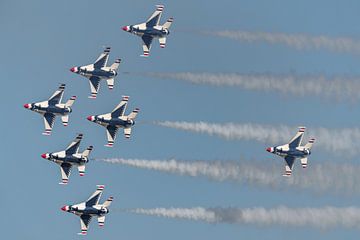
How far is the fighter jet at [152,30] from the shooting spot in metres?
186

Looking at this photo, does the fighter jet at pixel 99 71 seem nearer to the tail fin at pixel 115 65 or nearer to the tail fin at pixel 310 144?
the tail fin at pixel 115 65

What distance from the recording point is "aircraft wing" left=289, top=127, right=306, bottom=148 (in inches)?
7116

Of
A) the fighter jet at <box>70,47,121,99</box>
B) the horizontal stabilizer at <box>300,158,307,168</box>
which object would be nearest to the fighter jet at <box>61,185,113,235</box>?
the fighter jet at <box>70,47,121,99</box>

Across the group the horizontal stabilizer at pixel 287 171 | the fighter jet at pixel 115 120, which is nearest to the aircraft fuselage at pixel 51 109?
the fighter jet at pixel 115 120

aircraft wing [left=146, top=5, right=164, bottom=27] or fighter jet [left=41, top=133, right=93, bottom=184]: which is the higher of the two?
aircraft wing [left=146, top=5, right=164, bottom=27]

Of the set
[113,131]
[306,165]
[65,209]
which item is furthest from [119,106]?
[306,165]

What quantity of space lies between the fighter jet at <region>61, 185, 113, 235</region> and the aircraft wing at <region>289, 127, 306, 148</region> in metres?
23.9

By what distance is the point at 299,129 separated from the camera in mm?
182000

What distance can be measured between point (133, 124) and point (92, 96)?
773 cm

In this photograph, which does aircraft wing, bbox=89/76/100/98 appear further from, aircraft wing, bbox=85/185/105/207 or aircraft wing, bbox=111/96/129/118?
aircraft wing, bbox=85/185/105/207

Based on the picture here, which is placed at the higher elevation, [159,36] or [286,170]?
[159,36]

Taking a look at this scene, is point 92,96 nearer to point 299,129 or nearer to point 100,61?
point 100,61

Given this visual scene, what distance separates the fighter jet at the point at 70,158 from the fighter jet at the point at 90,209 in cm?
364

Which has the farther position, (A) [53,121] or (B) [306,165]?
(A) [53,121]
